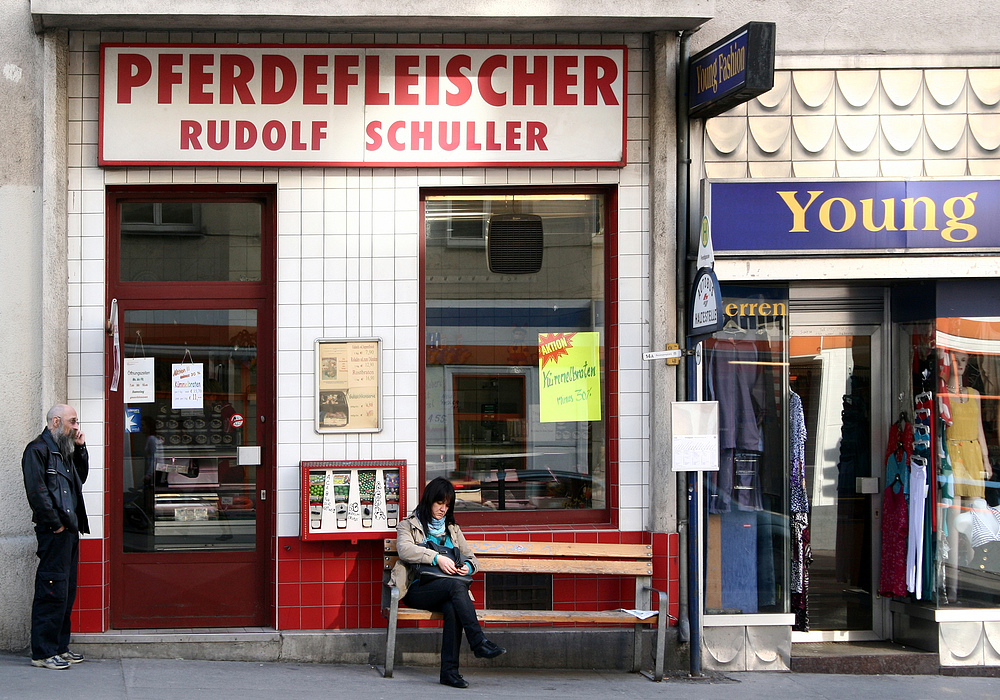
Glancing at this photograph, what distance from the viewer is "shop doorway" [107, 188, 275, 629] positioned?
288 inches

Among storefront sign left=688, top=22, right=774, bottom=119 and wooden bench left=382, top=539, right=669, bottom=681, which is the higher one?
storefront sign left=688, top=22, right=774, bottom=119

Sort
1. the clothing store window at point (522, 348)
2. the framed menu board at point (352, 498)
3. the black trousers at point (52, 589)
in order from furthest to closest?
the clothing store window at point (522, 348)
the framed menu board at point (352, 498)
the black trousers at point (52, 589)

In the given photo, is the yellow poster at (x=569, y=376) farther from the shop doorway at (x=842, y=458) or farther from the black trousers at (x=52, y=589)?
the black trousers at (x=52, y=589)

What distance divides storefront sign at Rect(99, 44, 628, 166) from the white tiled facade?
0.37 feet

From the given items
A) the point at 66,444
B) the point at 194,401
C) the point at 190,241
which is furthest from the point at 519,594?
the point at 190,241

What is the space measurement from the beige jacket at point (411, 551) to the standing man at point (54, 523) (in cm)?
216

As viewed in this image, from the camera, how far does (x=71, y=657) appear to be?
661 centimetres

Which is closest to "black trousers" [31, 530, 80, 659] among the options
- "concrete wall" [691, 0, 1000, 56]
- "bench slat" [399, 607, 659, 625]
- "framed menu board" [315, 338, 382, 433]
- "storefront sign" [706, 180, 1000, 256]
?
"framed menu board" [315, 338, 382, 433]

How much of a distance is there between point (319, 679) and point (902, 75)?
20.7 feet

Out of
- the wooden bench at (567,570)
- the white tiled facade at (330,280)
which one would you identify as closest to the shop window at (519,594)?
the wooden bench at (567,570)

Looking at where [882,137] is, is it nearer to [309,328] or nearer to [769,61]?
[769,61]

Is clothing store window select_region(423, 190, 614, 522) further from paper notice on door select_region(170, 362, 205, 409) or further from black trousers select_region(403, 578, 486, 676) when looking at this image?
paper notice on door select_region(170, 362, 205, 409)

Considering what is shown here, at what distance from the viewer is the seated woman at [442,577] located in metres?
6.48

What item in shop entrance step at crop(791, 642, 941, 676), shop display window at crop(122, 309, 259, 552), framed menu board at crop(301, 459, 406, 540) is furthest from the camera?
shop entrance step at crop(791, 642, 941, 676)
